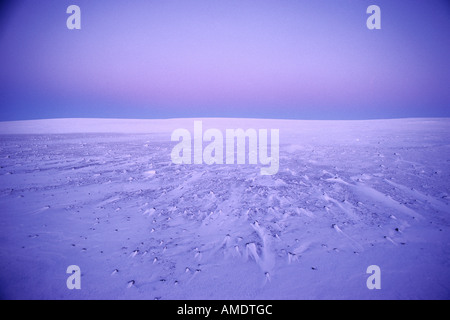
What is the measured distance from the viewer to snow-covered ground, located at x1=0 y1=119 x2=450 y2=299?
2383mm

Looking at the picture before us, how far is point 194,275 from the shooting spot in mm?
2504

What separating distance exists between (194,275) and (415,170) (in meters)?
6.08

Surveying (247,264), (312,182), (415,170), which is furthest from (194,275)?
(415,170)

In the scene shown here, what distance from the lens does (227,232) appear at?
3.26 metres

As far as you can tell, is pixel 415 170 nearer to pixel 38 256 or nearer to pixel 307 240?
pixel 307 240

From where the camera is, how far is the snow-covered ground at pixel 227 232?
7.82ft

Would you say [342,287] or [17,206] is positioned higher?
[17,206]

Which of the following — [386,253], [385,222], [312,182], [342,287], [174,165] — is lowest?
[342,287]
